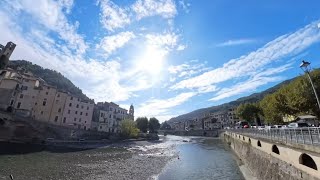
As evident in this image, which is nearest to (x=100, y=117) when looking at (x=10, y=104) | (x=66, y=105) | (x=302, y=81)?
(x=66, y=105)

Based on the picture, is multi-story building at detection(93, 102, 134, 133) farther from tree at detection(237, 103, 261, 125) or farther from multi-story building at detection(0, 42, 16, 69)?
multi-story building at detection(0, 42, 16, 69)

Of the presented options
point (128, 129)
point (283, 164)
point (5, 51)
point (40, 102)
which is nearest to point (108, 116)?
point (128, 129)

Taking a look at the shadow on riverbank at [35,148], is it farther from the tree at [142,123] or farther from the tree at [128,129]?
the tree at [142,123]

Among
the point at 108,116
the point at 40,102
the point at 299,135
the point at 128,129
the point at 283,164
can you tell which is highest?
the point at 108,116

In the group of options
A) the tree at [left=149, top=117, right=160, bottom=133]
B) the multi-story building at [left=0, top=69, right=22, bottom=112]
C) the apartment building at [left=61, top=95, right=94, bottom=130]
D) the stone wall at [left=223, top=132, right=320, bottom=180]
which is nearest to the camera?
the stone wall at [left=223, top=132, right=320, bottom=180]

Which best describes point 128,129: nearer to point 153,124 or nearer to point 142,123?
point 142,123

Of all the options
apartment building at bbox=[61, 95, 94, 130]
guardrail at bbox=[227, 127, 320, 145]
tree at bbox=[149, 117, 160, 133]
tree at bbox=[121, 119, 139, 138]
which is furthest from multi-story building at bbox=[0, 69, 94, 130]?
guardrail at bbox=[227, 127, 320, 145]

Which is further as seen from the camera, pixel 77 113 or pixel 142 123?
pixel 142 123

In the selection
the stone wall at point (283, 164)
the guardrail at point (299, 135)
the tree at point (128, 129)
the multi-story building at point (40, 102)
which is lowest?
the stone wall at point (283, 164)

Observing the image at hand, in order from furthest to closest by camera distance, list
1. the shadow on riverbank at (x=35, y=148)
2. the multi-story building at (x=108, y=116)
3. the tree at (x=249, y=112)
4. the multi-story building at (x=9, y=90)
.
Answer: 1. the multi-story building at (x=108, y=116)
2. the tree at (x=249, y=112)
3. the multi-story building at (x=9, y=90)
4. the shadow on riverbank at (x=35, y=148)

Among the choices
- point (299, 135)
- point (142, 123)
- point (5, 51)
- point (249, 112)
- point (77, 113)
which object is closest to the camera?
point (299, 135)

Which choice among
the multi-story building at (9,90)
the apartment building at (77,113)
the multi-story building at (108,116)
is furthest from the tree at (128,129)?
the multi-story building at (9,90)

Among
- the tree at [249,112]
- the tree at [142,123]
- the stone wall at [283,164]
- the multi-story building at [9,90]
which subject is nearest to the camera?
the stone wall at [283,164]

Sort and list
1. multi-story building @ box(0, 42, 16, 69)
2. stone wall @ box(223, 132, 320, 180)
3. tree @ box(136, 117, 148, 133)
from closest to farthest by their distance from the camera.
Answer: stone wall @ box(223, 132, 320, 180) → multi-story building @ box(0, 42, 16, 69) → tree @ box(136, 117, 148, 133)
